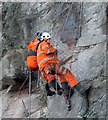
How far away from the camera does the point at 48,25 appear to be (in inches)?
504

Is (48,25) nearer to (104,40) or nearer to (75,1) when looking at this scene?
(75,1)

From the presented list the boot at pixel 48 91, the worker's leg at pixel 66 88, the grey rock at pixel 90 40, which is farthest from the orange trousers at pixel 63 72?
the grey rock at pixel 90 40

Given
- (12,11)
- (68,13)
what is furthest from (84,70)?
(12,11)

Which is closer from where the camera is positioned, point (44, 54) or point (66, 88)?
point (44, 54)

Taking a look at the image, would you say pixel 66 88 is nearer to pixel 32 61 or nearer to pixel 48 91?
pixel 48 91

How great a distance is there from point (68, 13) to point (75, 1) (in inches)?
15.2

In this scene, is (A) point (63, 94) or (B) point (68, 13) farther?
(B) point (68, 13)

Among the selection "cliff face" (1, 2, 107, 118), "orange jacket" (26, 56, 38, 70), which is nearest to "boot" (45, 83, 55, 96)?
"cliff face" (1, 2, 107, 118)

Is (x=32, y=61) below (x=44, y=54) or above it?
below

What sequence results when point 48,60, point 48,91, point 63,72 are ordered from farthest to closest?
point 48,91
point 63,72
point 48,60

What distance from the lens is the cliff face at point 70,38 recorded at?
1048 cm

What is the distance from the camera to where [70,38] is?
38.9 feet

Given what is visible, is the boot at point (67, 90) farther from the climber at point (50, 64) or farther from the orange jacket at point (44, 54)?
the orange jacket at point (44, 54)

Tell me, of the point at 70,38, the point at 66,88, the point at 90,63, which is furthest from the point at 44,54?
the point at 70,38
